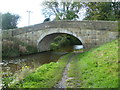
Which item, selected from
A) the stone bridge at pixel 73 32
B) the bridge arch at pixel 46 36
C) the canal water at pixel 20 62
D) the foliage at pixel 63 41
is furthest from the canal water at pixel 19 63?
the foliage at pixel 63 41

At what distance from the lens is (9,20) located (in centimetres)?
2244

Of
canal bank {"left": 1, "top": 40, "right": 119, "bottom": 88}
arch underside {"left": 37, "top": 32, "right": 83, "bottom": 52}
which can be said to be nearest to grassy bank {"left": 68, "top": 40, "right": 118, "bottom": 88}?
canal bank {"left": 1, "top": 40, "right": 119, "bottom": 88}

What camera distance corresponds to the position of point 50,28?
50.5 ft

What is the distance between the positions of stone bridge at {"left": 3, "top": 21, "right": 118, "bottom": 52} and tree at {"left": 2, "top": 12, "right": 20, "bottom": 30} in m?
6.37

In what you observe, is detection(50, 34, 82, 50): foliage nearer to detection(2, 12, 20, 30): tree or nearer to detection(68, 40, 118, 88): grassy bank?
detection(2, 12, 20, 30): tree

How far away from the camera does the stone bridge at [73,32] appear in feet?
42.8

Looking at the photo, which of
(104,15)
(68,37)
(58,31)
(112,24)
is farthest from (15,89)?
(68,37)

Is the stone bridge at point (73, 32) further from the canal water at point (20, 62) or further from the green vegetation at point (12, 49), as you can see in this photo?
the canal water at point (20, 62)

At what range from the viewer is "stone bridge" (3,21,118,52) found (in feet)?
42.8

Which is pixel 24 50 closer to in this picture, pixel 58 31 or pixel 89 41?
pixel 58 31

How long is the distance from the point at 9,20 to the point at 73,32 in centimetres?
1193

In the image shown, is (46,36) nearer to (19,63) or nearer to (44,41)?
(44,41)

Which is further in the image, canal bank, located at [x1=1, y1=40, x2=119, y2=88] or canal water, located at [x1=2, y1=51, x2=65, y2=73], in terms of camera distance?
canal water, located at [x1=2, y1=51, x2=65, y2=73]

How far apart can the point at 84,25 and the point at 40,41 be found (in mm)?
5076
